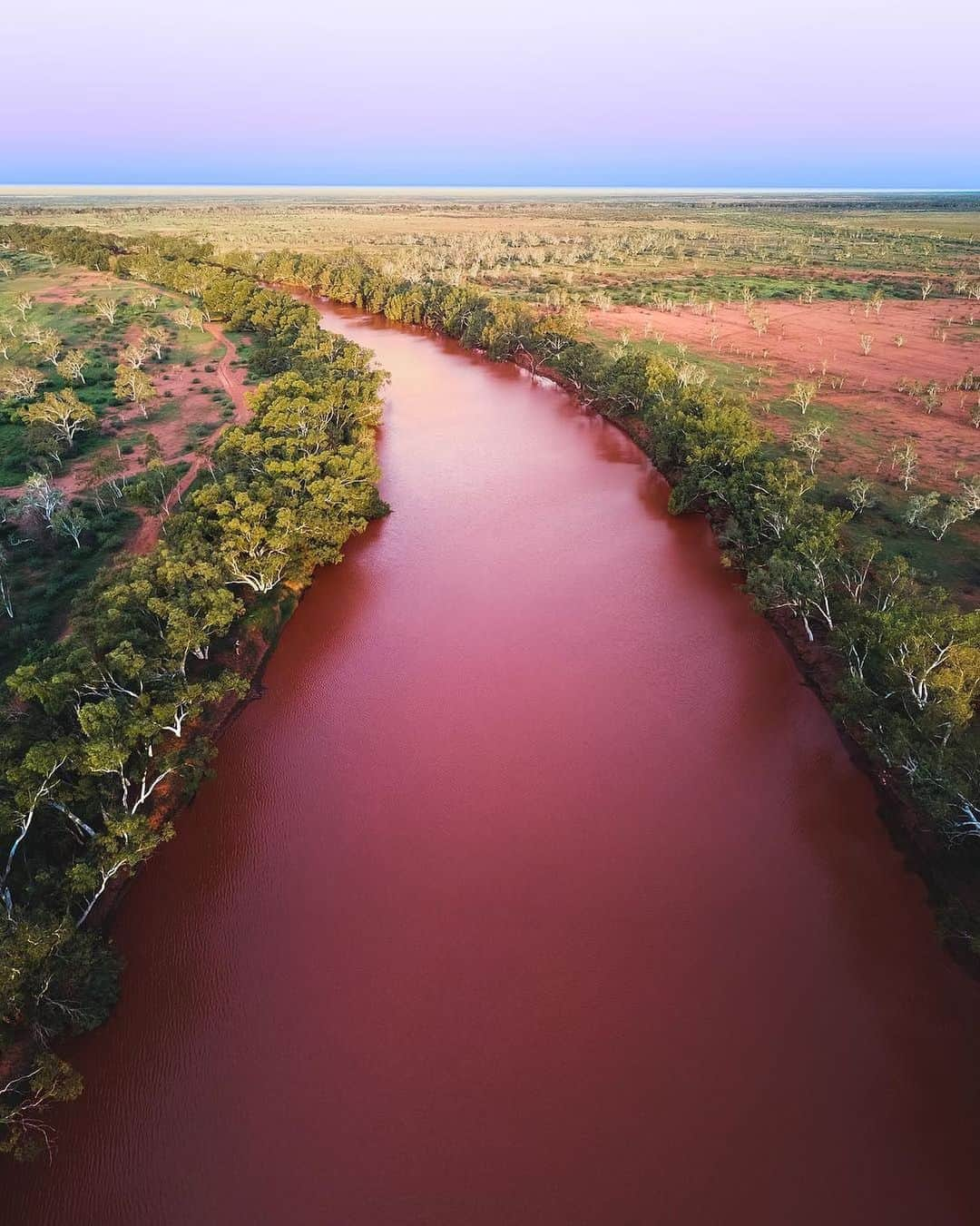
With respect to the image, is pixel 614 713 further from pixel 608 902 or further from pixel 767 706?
pixel 608 902

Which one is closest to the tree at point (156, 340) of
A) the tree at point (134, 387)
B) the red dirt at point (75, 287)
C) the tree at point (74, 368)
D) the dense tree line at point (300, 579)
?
the tree at point (74, 368)

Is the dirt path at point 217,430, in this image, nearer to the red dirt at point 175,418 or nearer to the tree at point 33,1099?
the red dirt at point 175,418

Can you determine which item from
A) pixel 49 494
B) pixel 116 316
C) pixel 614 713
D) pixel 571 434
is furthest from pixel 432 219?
pixel 614 713

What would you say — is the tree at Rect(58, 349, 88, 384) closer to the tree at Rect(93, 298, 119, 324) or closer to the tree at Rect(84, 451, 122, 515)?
the tree at Rect(93, 298, 119, 324)

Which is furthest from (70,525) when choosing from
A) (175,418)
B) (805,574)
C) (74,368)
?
(805,574)

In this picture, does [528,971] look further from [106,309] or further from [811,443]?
[106,309]
